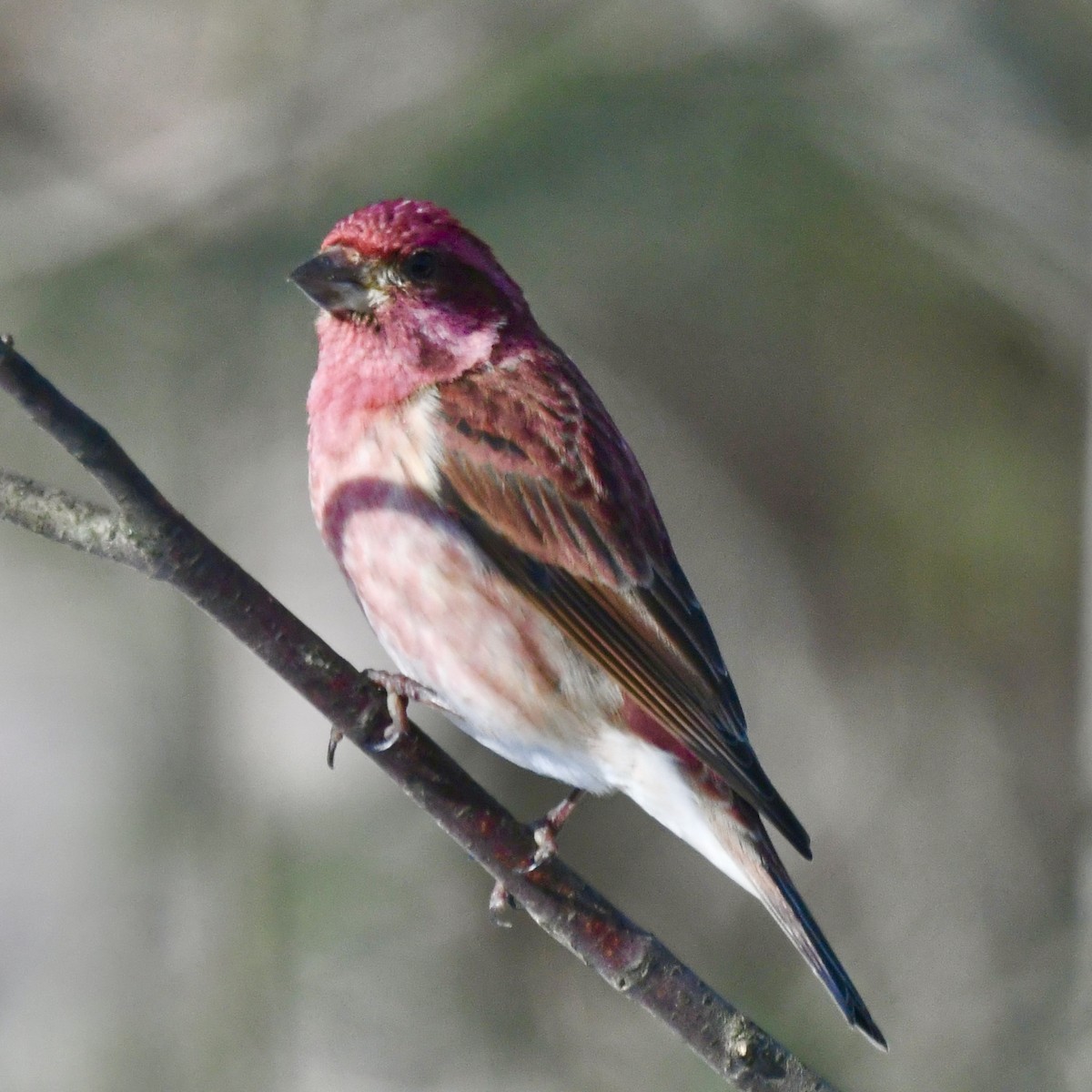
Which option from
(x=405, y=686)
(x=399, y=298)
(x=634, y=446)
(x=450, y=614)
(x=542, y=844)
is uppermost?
(x=399, y=298)

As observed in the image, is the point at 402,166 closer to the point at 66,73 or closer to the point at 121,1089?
the point at 66,73

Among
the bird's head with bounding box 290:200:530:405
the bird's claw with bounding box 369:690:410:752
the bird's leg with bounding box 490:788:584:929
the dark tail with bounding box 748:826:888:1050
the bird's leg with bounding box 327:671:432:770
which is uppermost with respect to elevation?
the bird's head with bounding box 290:200:530:405

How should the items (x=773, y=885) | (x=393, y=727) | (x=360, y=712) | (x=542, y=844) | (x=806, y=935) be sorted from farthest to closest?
(x=773, y=885), (x=806, y=935), (x=542, y=844), (x=393, y=727), (x=360, y=712)

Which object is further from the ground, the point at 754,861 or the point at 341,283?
the point at 341,283

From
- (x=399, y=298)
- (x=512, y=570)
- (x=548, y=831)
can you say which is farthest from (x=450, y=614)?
(x=399, y=298)

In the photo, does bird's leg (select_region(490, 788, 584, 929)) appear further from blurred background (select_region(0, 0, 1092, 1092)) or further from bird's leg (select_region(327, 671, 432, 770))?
blurred background (select_region(0, 0, 1092, 1092))

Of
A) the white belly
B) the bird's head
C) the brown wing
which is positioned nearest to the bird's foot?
the white belly

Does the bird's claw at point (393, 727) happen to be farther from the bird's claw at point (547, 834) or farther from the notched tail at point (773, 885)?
the notched tail at point (773, 885)

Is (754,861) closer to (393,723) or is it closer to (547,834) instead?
(547,834)
